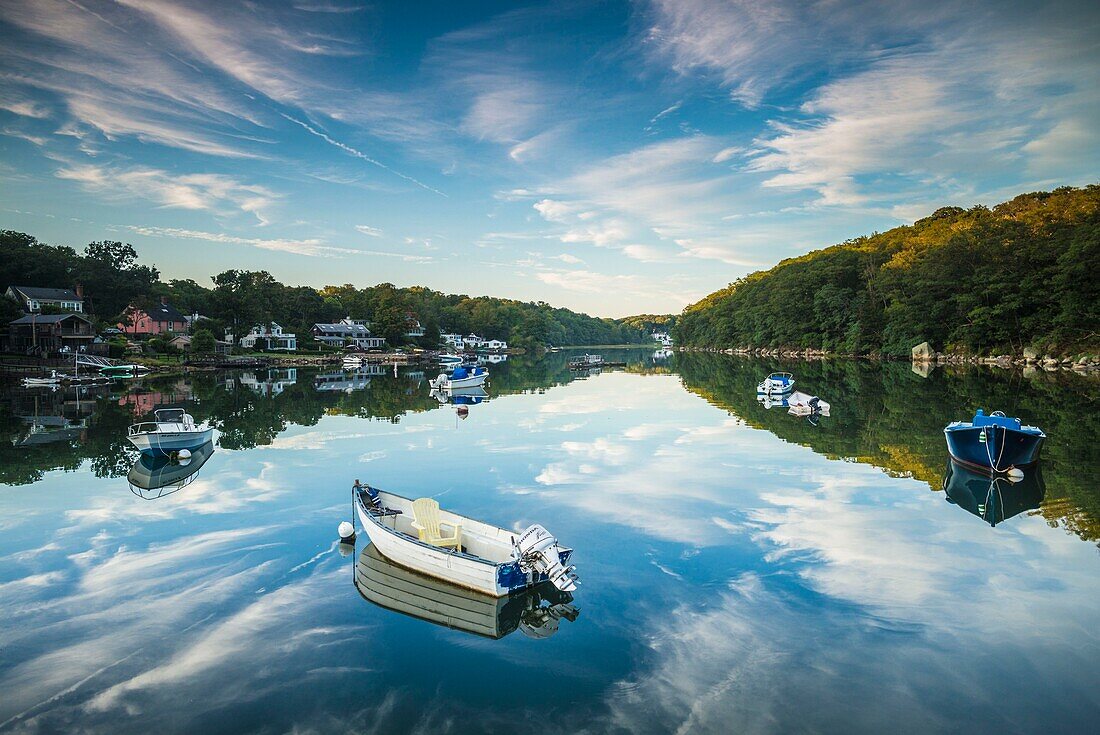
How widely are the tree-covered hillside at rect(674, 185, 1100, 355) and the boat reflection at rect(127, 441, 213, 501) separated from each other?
73267 mm

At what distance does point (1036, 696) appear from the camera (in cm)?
807

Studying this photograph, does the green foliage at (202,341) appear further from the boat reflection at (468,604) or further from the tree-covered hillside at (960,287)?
the tree-covered hillside at (960,287)

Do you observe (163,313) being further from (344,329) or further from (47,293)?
(344,329)

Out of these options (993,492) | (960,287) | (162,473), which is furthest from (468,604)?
(960,287)

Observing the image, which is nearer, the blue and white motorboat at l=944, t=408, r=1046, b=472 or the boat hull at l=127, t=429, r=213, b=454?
the blue and white motorboat at l=944, t=408, r=1046, b=472

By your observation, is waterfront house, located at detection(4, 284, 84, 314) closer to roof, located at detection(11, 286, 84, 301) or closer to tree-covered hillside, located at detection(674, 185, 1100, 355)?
roof, located at detection(11, 286, 84, 301)

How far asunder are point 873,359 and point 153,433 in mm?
88155

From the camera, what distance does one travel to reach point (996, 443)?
19.0m

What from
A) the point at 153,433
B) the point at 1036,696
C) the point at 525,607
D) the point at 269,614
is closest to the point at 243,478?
the point at 153,433

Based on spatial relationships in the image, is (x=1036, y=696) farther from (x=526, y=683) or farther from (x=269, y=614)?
(x=269, y=614)

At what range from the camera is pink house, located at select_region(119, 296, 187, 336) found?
90.2 m

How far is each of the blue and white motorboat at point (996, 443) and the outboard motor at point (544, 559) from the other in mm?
15638

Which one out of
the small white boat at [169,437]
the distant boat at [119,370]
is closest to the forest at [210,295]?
the distant boat at [119,370]

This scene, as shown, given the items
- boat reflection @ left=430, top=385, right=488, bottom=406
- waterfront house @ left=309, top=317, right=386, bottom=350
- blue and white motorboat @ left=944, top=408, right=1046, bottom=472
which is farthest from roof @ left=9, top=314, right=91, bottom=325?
blue and white motorboat @ left=944, top=408, right=1046, bottom=472
